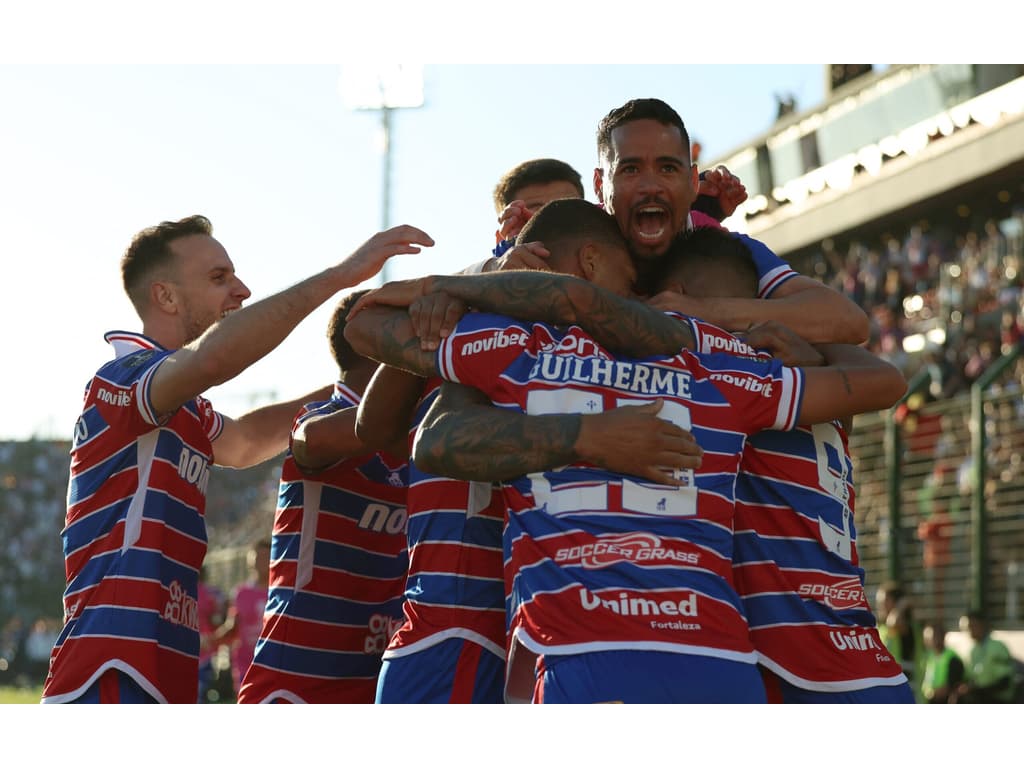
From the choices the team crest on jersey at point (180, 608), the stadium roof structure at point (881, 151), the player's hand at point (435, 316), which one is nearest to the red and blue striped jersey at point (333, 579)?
the team crest on jersey at point (180, 608)

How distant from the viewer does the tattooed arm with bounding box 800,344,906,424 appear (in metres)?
3.28

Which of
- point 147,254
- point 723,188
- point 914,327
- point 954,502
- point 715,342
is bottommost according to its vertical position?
point 715,342

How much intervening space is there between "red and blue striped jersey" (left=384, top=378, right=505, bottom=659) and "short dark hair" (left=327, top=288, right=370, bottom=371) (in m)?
0.89

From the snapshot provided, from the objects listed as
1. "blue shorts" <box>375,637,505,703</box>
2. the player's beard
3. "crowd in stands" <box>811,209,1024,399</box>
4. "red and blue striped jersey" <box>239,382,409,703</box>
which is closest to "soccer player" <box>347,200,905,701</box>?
"blue shorts" <box>375,637,505,703</box>

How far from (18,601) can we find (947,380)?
2545 centimetres

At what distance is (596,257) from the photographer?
3.45 meters

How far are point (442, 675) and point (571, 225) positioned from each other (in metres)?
1.21

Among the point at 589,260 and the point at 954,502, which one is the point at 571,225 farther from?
the point at 954,502

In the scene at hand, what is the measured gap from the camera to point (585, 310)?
3.19m

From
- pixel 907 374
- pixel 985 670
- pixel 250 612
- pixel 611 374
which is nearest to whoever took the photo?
pixel 611 374

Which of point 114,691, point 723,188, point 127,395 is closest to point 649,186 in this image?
point 723,188

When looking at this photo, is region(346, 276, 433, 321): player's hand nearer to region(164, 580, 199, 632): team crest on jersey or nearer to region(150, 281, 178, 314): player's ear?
region(164, 580, 199, 632): team crest on jersey

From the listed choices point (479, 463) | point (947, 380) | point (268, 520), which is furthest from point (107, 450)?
point (268, 520)

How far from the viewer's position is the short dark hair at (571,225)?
3.47 metres
